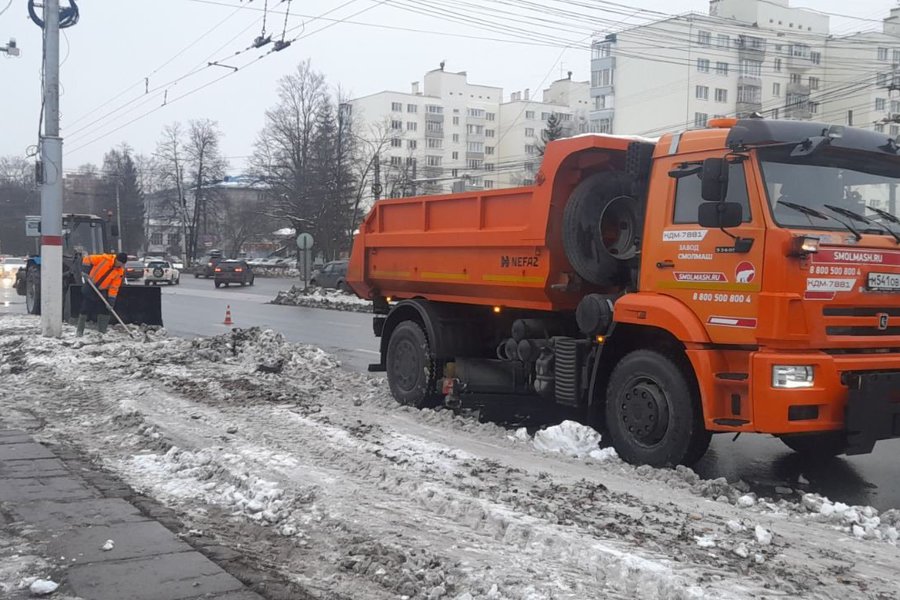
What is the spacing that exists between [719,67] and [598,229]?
198 ft

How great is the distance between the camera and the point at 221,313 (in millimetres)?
25672

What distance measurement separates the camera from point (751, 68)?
6306 centimetres

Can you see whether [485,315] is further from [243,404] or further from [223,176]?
[223,176]

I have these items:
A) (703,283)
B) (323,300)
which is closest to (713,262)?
(703,283)

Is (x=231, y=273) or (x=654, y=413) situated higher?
(x=231, y=273)

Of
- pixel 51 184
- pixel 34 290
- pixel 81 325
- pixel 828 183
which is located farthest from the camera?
pixel 34 290

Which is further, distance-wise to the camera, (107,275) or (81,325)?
(107,275)

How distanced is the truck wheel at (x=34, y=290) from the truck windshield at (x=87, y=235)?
129cm

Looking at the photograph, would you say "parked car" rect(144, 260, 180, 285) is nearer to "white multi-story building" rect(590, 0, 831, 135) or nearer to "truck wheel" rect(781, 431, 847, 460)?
"white multi-story building" rect(590, 0, 831, 135)

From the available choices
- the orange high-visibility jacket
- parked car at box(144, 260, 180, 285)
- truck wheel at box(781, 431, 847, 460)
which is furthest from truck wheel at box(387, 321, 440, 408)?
parked car at box(144, 260, 180, 285)

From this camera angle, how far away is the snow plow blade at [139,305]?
1658cm

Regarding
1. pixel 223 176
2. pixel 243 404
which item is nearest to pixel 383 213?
pixel 243 404

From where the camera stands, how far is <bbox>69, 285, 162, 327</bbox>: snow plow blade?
54.4 ft

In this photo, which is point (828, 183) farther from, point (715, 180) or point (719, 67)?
point (719, 67)
